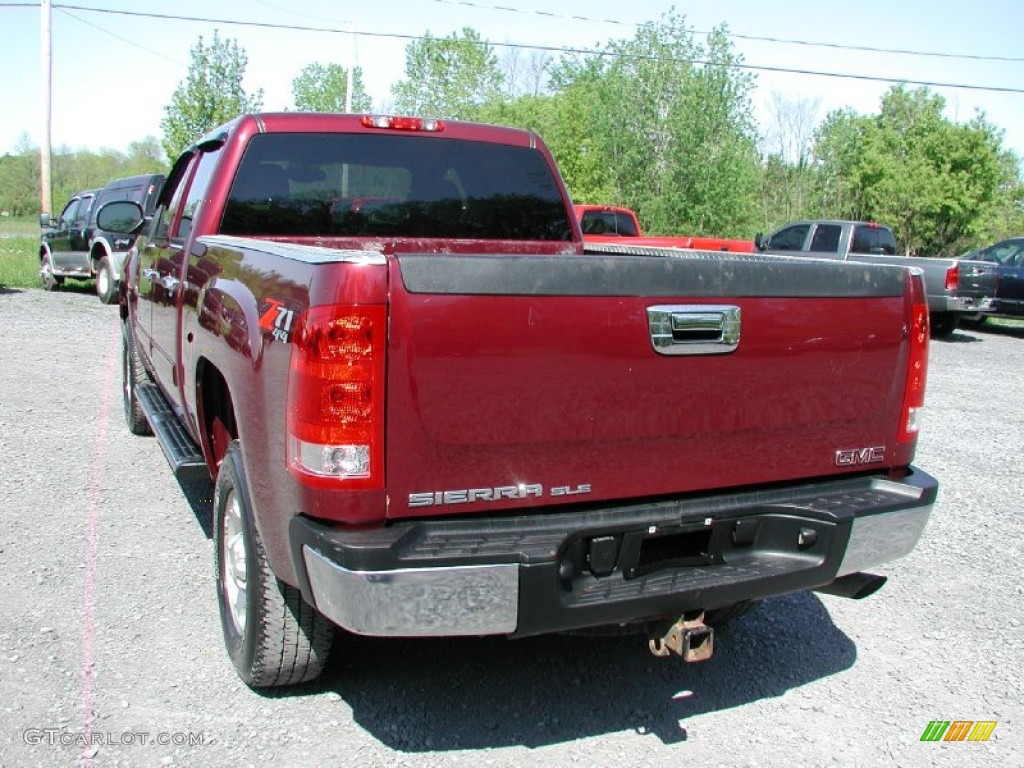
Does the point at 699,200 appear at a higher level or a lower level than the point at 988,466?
higher

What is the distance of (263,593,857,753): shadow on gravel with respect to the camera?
3084mm

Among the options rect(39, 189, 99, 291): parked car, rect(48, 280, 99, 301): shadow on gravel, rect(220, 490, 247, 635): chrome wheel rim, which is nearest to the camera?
rect(220, 490, 247, 635): chrome wheel rim

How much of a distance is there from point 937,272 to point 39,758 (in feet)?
47.5

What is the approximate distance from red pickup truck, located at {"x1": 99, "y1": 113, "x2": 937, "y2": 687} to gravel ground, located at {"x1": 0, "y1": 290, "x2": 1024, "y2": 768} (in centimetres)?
24

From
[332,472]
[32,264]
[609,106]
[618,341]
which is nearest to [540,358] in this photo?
[618,341]

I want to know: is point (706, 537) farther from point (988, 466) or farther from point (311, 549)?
point (988, 466)

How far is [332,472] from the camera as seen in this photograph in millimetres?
2410

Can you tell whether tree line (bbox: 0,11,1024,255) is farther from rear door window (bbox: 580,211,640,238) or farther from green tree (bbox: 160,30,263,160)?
rear door window (bbox: 580,211,640,238)

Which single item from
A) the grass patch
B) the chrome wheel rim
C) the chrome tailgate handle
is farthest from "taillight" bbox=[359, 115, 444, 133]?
the grass patch

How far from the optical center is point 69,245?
16.3m

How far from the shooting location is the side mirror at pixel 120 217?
5.40 metres

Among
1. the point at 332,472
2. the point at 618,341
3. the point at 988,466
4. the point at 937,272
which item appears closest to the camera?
the point at 332,472

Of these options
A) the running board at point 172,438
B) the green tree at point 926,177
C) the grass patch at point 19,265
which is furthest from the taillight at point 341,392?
the green tree at point 926,177

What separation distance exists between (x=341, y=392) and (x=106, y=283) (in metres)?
14.7
